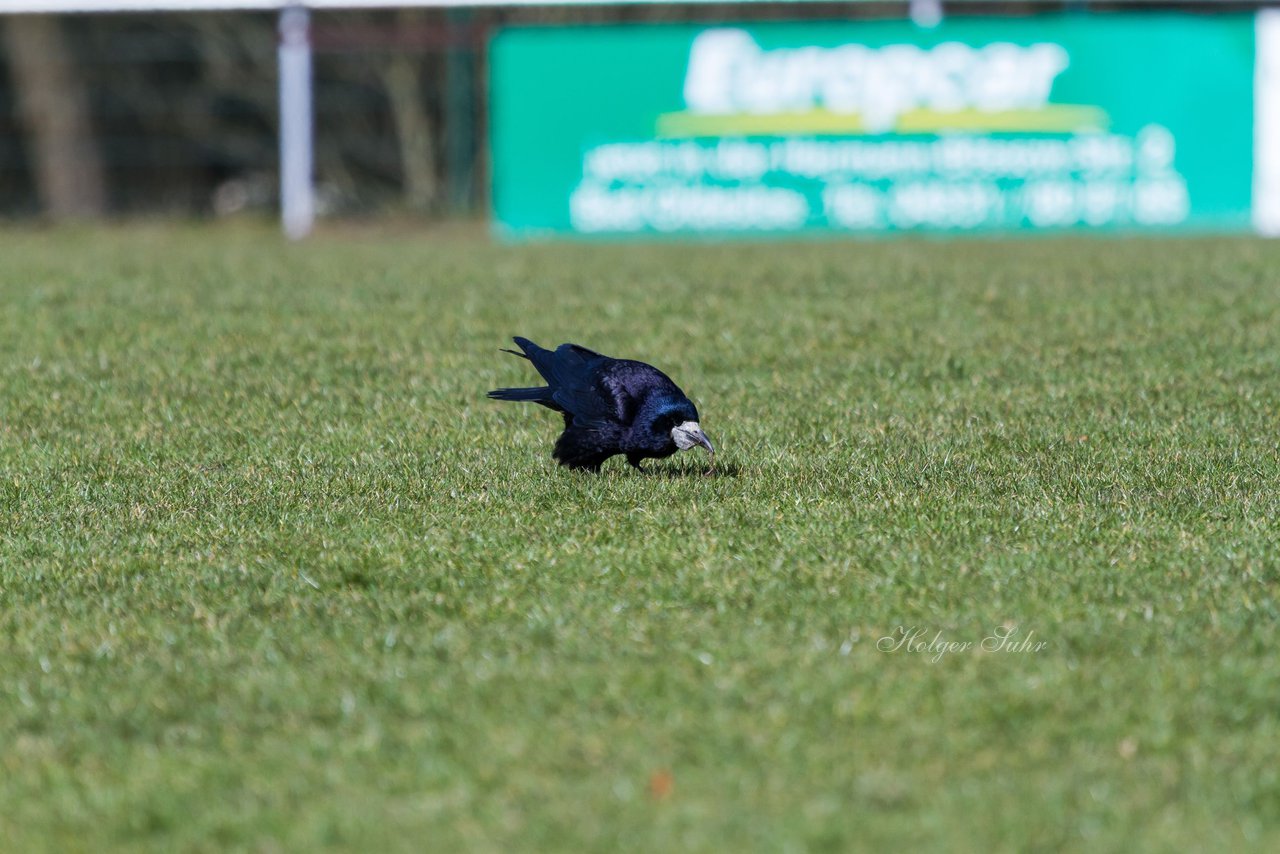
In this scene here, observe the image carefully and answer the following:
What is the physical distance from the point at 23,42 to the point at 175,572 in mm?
23084

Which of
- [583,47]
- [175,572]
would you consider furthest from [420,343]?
[583,47]

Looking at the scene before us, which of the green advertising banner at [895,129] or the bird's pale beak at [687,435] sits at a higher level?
the green advertising banner at [895,129]

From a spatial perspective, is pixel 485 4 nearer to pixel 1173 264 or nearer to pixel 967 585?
pixel 1173 264

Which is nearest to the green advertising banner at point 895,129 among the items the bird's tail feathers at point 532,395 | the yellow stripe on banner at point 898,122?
the yellow stripe on banner at point 898,122

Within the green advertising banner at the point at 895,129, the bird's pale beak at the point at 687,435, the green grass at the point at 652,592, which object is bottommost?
the green grass at the point at 652,592

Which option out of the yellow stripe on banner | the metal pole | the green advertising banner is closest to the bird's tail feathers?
the green advertising banner

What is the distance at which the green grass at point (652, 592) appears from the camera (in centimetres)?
394

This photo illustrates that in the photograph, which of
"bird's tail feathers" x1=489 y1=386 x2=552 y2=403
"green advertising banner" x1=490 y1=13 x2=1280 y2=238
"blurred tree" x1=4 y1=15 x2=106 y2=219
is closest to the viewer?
"bird's tail feathers" x1=489 y1=386 x2=552 y2=403

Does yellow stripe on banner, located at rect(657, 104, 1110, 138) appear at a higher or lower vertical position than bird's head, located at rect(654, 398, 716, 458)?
higher

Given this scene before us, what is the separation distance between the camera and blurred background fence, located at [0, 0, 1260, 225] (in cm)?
2603

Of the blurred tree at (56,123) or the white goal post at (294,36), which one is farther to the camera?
the blurred tree at (56,123)

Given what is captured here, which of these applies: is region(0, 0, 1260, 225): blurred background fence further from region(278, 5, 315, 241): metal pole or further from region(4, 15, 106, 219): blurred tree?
region(278, 5, 315, 241): metal pole

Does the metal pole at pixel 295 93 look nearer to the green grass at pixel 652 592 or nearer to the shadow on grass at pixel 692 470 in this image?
the green grass at pixel 652 592

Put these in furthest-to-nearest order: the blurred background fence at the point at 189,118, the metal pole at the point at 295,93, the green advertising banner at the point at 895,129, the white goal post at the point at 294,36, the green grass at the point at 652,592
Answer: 1. the blurred background fence at the point at 189,118
2. the metal pole at the point at 295,93
3. the white goal post at the point at 294,36
4. the green advertising banner at the point at 895,129
5. the green grass at the point at 652,592
